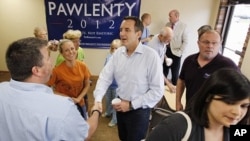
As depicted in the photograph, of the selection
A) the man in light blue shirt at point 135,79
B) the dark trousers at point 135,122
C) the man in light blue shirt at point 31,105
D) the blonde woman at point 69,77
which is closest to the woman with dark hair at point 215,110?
the man in light blue shirt at point 31,105

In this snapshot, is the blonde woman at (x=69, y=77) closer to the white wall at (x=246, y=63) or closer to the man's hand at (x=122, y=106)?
the man's hand at (x=122, y=106)

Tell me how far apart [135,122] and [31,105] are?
110 centimetres

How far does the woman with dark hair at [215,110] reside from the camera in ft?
2.78

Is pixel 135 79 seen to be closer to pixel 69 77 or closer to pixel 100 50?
pixel 69 77

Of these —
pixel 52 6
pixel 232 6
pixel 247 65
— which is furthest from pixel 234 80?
pixel 52 6

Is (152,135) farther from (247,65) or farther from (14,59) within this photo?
(247,65)

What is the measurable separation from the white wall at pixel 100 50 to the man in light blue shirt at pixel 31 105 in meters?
3.88

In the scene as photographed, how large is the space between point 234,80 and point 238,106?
0.11 meters

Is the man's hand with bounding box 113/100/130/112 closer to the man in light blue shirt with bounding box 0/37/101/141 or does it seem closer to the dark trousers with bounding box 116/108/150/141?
the dark trousers with bounding box 116/108/150/141

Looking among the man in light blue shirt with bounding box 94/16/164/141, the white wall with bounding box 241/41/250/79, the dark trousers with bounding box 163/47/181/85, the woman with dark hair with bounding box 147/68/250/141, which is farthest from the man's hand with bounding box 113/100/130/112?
the dark trousers with bounding box 163/47/181/85

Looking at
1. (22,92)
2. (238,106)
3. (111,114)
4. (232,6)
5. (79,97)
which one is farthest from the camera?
(232,6)

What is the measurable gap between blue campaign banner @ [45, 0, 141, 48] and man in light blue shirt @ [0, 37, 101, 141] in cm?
374

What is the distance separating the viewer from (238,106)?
0.85m

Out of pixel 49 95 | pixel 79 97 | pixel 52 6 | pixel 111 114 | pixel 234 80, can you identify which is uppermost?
pixel 52 6
